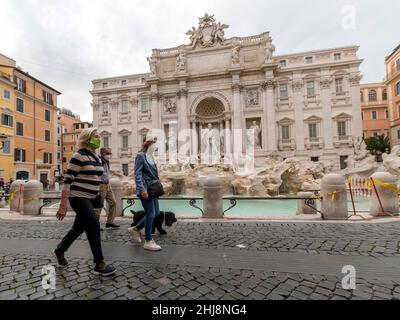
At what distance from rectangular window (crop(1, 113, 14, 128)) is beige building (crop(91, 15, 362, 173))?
17074 mm

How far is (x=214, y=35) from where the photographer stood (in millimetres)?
29422

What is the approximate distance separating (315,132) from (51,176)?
38.0 metres

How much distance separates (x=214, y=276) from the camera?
9.46 ft

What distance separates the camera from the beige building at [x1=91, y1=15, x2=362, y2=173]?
27359 mm

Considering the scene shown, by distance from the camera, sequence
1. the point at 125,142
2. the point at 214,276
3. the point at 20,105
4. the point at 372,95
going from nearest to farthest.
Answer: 1. the point at 214,276
2. the point at 20,105
3. the point at 125,142
4. the point at 372,95

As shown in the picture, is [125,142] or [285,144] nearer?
[285,144]

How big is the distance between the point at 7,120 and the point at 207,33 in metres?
27.4

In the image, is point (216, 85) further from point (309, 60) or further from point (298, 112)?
point (309, 60)

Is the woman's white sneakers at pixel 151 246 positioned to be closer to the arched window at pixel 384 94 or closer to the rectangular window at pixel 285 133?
the rectangular window at pixel 285 133

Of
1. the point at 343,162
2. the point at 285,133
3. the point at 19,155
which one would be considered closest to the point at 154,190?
the point at 285,133

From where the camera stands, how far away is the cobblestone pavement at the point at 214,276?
245 cm

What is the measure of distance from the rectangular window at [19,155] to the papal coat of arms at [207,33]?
26.3 metres

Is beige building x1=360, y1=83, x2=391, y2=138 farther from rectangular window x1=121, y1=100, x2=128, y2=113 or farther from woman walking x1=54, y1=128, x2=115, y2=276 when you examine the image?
woman walking x1=54, y1=128, x2=115, y2=276
